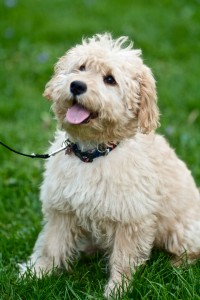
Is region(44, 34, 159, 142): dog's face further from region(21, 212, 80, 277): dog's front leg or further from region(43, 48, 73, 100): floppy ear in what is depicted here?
region(21, 212, 80, 277): dog's front leg

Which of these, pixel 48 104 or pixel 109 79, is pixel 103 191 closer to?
pixel 109 79

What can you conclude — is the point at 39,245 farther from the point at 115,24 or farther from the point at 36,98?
the point at 115,24

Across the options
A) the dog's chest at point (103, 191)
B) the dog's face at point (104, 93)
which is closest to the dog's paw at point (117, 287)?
the dog's chest at point (103, 191)

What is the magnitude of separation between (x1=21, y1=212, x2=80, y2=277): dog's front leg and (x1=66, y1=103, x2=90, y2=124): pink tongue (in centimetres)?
87

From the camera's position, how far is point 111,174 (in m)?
3.72

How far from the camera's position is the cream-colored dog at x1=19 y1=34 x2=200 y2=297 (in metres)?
3.51

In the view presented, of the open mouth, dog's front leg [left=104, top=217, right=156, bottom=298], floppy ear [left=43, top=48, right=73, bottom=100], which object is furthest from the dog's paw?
floppy ear [left=43, top=48, right=73, bottom=100]

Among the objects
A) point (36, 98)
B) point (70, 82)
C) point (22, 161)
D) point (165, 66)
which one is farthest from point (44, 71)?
point (70, 82)

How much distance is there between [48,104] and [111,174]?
10.5 feet

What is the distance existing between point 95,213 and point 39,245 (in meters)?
0.65

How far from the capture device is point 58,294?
145 inches

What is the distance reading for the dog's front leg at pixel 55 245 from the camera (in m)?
4.07

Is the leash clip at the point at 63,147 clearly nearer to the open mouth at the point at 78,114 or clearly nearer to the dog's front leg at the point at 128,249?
the open mouth at the point at 78,114

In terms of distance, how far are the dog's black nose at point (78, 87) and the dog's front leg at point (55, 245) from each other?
3.31 feet
